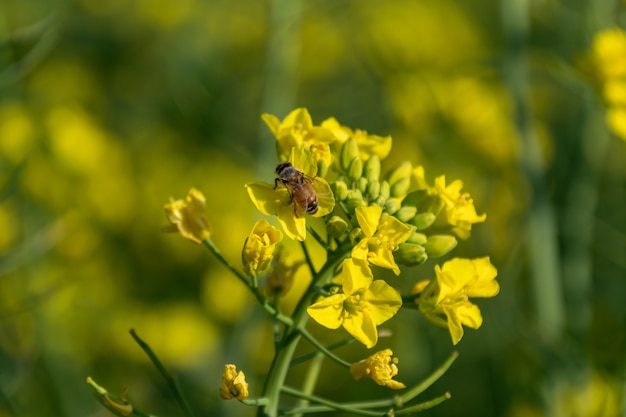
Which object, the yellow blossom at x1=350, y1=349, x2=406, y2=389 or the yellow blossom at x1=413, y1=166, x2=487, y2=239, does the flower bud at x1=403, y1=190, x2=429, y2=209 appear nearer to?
the yellow blossom at x1=413, y1=166, x2=487, y2=239

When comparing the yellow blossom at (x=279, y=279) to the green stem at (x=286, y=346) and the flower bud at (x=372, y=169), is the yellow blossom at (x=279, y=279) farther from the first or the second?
the flower bud at (x=372, y=169)

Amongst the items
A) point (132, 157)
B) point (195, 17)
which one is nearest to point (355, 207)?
point (132, 157)

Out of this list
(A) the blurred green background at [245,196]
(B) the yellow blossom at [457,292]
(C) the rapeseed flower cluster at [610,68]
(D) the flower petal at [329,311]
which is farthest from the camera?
(A) the blurred green background at [245,196]

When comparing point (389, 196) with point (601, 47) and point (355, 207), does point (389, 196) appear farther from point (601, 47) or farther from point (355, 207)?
point (601, 47)

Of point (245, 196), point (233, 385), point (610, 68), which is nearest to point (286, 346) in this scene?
point (233, 385)

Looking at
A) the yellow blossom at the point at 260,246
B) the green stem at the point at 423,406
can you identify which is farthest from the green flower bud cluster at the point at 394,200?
the green stem at the point at 423,406

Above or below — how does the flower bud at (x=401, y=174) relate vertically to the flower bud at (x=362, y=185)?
above
